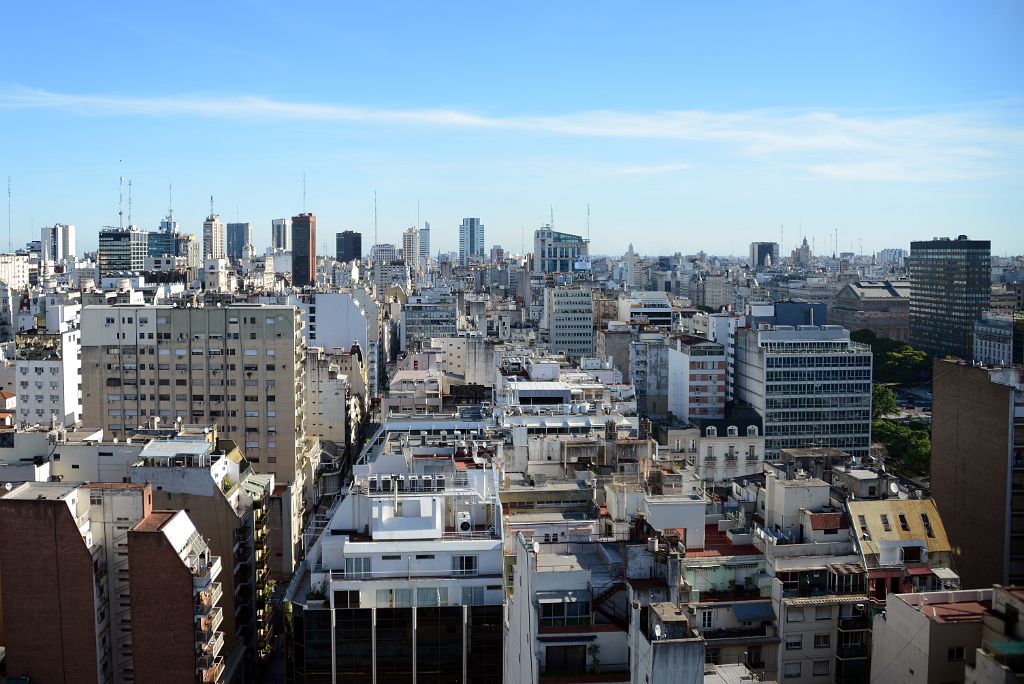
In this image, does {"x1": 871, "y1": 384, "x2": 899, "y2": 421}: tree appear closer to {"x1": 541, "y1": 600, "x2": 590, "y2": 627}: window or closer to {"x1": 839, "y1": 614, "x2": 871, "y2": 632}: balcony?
{"x1": 839, "y1": 614, "x2": 871, "y2": 632}: balcony

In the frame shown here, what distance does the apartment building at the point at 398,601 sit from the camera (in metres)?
21.7

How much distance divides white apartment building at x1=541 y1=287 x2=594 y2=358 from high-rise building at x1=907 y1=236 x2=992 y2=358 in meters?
31.7

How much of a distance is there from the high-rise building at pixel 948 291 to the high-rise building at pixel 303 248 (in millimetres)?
94779

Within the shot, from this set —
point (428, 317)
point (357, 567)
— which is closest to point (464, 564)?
point (357, 567)

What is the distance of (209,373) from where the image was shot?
42219 millimetres

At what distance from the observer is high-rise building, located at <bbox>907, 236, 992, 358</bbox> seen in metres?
90.7

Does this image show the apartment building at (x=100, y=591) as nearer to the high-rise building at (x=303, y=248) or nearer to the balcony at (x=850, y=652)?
the balcony at (x=850, y=652)

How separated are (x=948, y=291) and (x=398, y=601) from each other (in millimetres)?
83243

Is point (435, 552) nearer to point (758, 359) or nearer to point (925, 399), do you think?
point (758, 359)

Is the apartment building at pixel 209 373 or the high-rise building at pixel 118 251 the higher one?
the high-rise building at pixel 118 251

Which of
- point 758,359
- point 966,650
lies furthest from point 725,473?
point 966,650

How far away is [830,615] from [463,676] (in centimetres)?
755

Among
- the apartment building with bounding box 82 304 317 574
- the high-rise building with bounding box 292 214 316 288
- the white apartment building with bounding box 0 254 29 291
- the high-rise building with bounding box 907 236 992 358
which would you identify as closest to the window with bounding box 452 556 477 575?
the apartment building with bounding box 82 304 317 574

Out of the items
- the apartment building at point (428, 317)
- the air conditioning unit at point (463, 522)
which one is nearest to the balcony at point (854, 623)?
the air conditioning unit at point (463, 522)
